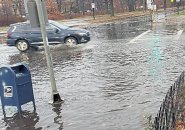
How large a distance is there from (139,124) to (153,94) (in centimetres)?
227

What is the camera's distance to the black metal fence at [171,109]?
5.45 m

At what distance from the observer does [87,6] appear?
272ft

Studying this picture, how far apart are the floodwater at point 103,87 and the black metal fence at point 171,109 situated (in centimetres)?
63

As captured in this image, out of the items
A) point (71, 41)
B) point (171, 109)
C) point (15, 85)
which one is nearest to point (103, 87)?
point (15, 85)

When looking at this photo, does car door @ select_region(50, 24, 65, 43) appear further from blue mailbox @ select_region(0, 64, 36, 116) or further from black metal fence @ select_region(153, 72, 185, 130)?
black metal fence @ select_region(153, 72, 185, 130)

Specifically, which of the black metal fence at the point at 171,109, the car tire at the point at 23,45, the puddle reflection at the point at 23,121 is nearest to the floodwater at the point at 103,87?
the puddle reflection at the point at 23,121

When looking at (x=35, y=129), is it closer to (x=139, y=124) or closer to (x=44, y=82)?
(x=139, y=124)

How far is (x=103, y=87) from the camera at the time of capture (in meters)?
10.8

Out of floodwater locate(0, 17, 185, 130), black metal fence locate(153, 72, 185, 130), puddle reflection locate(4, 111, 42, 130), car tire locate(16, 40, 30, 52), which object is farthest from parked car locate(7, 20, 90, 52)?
black metal fence locate(153, 72, 185, 130)

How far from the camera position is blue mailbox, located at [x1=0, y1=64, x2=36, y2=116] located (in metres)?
8.48

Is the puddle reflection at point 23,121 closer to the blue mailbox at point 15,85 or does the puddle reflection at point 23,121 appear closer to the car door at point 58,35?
the blue mailbox at point 15,85

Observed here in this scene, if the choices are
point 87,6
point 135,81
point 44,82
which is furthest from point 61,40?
point 87,6

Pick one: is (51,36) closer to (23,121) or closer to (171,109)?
(23,121)

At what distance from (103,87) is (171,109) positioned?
14.4 feet
